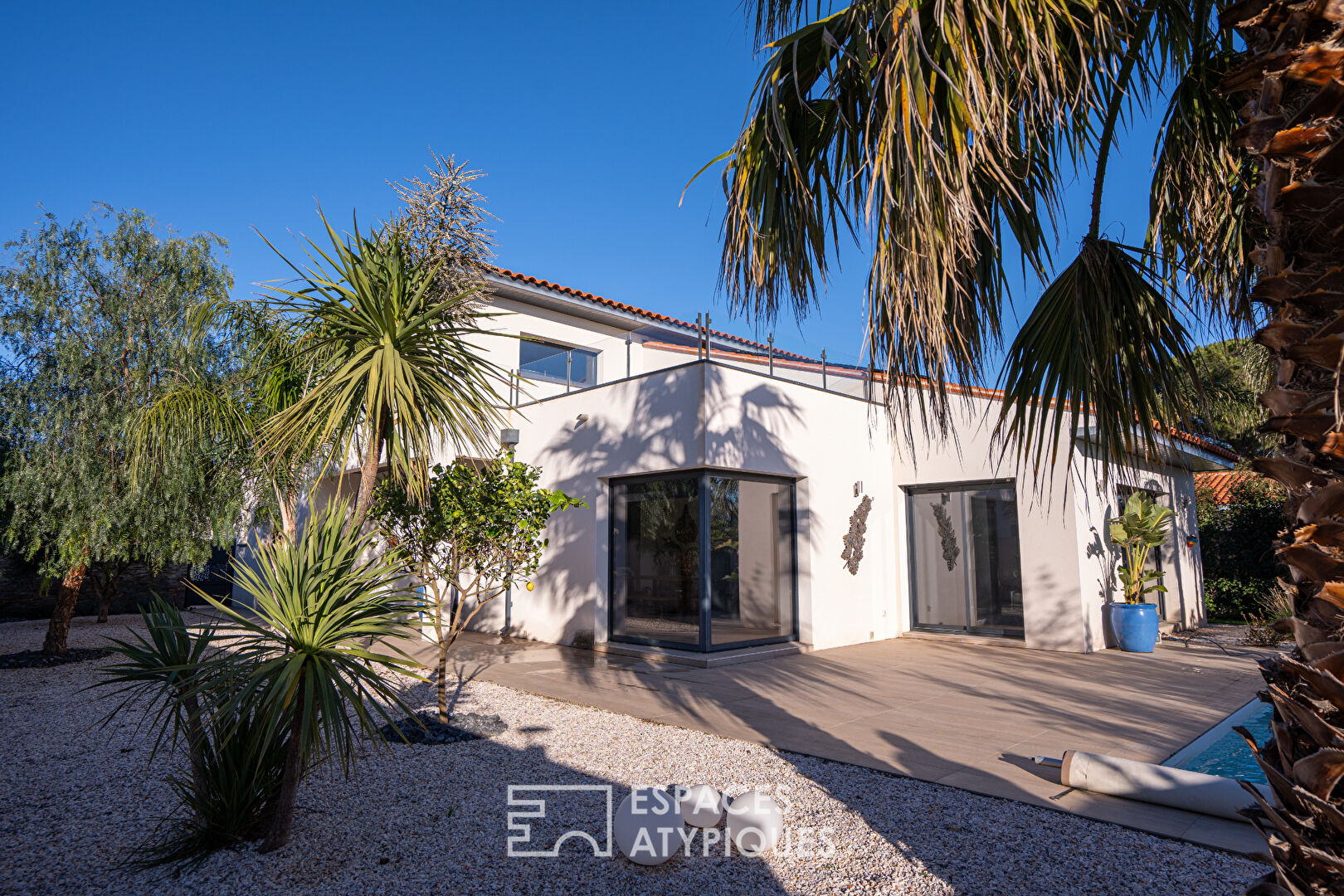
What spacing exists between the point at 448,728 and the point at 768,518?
5713 millimetres

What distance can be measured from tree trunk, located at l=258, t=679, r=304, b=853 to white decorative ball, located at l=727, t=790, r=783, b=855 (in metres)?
2.20

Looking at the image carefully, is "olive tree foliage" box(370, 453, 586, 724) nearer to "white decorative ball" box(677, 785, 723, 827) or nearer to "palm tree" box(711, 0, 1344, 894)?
"white decorative ball" box(677, 785, 723, 827)

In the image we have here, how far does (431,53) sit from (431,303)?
28.2 ft

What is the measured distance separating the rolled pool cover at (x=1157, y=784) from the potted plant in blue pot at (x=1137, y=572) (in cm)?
674

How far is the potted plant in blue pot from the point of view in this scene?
34.4 ft

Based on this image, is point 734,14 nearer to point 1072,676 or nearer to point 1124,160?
point 1124,160

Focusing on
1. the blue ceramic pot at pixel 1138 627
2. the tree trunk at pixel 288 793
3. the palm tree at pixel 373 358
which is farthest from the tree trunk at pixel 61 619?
the blue ceramic pot at pixel 1138 627

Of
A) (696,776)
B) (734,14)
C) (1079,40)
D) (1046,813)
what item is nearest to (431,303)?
(734,14)

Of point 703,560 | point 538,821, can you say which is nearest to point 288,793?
point 538,821

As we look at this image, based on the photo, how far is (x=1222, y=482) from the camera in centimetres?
1881

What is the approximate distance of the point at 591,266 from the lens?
1473 centimetres

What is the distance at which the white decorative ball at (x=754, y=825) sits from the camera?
376 centimetres

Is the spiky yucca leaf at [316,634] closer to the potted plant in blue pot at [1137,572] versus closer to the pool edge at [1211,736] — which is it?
the pool edge at [1211,736]

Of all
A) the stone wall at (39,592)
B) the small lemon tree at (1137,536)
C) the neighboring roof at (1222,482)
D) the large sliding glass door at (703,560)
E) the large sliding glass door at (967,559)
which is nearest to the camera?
the large sliding glass door at (703,560)
